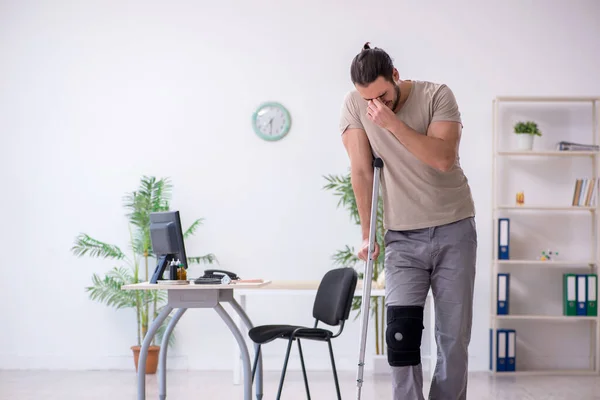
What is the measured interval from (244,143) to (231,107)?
1.00 feet

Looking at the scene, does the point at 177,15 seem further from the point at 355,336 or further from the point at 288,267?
the point at 355,336

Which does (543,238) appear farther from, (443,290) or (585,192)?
(443,290)

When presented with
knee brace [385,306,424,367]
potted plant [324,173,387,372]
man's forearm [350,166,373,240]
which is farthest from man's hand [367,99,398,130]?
potted plant [324,173,387,372]

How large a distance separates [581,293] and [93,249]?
3.76m

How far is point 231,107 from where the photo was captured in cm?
584

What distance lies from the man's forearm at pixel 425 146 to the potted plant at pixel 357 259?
2.79 meters

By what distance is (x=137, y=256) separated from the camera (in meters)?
5.78

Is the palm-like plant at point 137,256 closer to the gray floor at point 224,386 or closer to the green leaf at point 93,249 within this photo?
the green leaf at point 93,249

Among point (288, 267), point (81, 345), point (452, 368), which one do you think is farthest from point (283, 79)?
point (452, 368)

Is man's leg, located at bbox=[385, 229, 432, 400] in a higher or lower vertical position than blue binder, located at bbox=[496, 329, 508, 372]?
higher

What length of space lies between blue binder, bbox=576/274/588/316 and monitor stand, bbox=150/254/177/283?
3270mm

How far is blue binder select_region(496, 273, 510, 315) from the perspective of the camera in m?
5.52

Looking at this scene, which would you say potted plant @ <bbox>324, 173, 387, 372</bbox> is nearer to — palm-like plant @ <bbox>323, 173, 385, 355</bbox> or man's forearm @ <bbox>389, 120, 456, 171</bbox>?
palm-like plant @ <bbox>323, 173, 385, 355</bbox>

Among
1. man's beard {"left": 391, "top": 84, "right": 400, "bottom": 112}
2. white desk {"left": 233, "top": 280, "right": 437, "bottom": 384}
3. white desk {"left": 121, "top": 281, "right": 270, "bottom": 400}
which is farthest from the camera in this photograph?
white desk {"left": 233, "top": 280, "right": 437, "bottom": 384}
